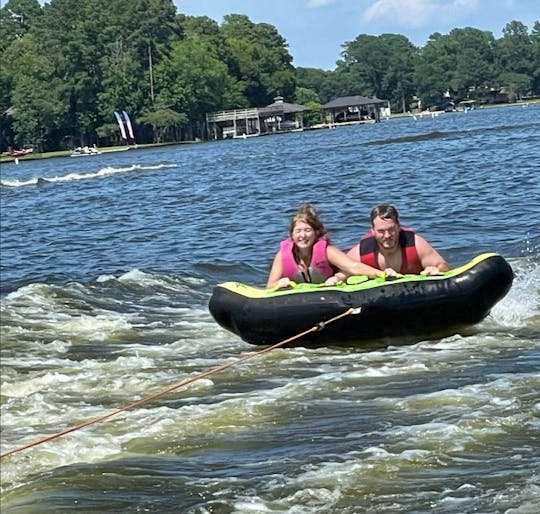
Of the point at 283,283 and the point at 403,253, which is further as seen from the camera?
the point at 283,283

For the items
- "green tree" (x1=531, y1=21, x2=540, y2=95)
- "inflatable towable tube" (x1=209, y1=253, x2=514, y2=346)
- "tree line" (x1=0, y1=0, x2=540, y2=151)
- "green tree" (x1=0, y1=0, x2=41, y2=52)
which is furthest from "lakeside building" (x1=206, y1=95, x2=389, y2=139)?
"inflatable towable tube" (x1=209, y1=253, x2=514, y2=346)

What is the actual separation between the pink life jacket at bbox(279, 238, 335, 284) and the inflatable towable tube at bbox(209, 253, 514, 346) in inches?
6.8

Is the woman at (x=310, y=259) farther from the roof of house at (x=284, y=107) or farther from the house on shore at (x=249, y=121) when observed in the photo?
the roof of house at (x=284, y=107)

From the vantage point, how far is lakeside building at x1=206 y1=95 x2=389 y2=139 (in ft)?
372

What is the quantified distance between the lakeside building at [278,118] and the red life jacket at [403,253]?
330 feet

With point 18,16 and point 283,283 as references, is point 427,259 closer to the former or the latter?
point 283,283

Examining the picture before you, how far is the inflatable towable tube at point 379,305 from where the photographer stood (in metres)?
9.32

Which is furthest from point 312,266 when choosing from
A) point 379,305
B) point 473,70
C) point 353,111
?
point 473,70

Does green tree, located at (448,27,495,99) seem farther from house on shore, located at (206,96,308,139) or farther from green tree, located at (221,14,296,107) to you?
house on shore, located at (206,96,308,139)

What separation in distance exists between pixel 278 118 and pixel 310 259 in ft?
357

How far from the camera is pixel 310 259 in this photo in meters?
9.72

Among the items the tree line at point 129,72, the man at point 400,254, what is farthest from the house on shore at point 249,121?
the man at point 400,254

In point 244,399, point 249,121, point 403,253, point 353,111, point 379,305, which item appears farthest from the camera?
point 353,111

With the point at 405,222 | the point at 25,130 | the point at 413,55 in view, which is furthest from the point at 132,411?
the point at 413,55
